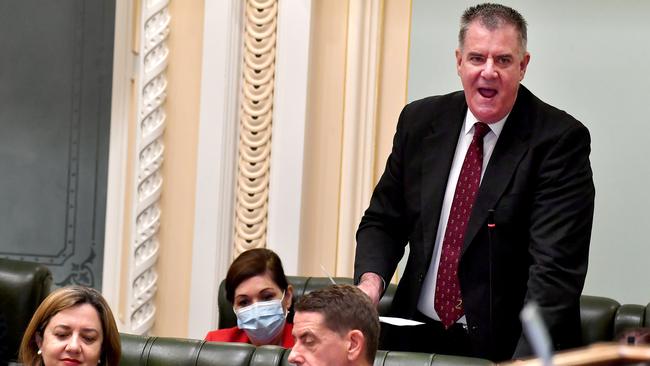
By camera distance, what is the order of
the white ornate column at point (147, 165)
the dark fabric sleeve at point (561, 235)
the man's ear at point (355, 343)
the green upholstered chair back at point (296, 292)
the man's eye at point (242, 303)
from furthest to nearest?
the white ornate column at point (147, 165)
the green upholstered chair back at point (296, 292)
the man's eye at point (242, 303)
the dark fabric sleeve at point (561, 235)
the man's ear at point (355, 343)

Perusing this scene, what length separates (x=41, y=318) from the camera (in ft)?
9.92

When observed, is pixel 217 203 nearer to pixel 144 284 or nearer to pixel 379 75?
pixel 144 284

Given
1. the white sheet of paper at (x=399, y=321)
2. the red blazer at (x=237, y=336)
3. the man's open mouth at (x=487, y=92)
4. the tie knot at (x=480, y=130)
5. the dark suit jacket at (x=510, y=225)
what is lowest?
the red blazer at (x=237, y=336)

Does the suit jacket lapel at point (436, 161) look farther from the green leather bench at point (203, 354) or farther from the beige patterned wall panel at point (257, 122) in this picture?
the beige patterned wall panel at point (257, 122)

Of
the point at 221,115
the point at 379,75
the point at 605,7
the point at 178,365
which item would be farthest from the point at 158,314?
the point at 605,7

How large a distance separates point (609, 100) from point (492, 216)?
183 centimetres

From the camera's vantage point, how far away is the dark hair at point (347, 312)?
2.60m

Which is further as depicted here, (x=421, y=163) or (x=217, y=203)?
(x=217, y=203)

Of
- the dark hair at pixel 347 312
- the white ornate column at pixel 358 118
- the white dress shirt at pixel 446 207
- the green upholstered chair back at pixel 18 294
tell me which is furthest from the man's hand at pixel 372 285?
the white ornate column at pixel 358 118

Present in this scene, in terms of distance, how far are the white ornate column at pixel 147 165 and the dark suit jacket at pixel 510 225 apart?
76.8 inches

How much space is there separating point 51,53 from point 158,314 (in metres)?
1.62

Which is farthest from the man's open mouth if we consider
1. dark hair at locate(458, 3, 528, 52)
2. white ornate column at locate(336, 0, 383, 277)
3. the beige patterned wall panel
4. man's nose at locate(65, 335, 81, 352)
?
the beige patterned wall panel

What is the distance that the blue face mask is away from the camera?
3.62 meters

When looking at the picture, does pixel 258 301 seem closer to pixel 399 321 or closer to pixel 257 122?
pixel 399 321
